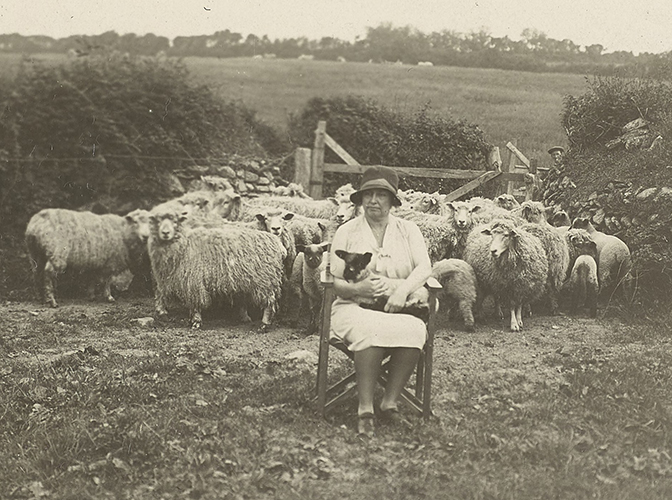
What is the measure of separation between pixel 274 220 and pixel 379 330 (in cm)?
442

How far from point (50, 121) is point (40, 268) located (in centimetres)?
298

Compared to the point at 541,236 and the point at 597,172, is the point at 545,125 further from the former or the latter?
the point at 541,236

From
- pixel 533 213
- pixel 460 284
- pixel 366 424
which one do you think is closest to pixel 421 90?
pixel 533 213

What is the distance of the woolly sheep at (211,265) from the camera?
8008 millimetres

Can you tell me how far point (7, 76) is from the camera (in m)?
10.5

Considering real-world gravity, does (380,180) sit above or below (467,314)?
above

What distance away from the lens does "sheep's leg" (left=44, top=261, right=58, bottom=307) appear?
8945 mm

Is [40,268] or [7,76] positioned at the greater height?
[7,76]

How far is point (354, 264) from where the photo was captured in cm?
470

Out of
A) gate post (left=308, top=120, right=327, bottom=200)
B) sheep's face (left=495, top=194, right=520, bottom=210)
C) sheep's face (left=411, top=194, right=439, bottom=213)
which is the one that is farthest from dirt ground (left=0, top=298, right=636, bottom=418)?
gate post (left=308, top=120, right=327, bottom=200)

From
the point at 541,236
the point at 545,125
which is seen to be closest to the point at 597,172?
the point at 545,125

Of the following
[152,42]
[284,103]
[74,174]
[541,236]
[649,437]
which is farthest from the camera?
[284,103]

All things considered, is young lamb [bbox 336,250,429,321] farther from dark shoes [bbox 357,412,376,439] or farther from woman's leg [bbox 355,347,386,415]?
dark shoes [bbox 357,412,376,439]

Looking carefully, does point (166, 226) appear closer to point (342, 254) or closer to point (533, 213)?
point (342, 254)
